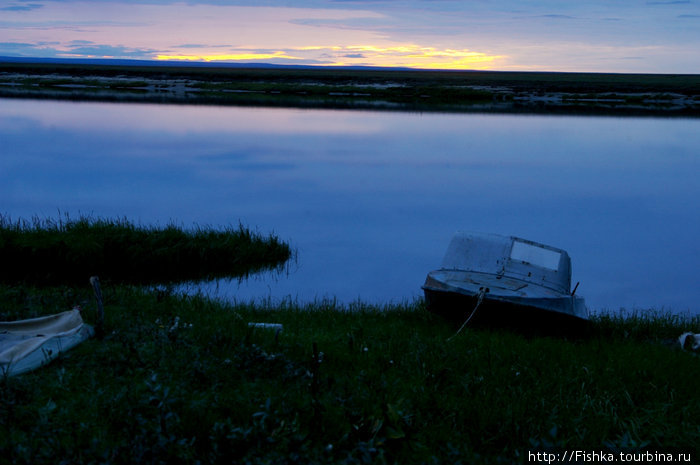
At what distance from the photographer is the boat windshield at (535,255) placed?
1185 centimetres

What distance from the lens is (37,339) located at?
7.36 meters

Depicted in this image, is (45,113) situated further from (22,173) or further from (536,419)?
(536,419)

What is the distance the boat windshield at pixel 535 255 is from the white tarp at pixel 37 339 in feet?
25.6

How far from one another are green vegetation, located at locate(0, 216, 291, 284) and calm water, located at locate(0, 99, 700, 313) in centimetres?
112

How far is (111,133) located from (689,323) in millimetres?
45542

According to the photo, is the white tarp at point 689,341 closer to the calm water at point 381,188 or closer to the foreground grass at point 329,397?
the foreground grass at point 329,397

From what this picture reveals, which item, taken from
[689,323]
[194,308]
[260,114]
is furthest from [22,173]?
[260,114]

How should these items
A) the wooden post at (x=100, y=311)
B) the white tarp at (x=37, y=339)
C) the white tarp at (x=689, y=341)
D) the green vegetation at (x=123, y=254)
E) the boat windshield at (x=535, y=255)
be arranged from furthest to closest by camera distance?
the green vegetation at (x=123, y=254) < the boat windshield at (x=535, y=255) < the white tarp at (x=689, y=341) < the wooden post at (x=100, y=311) < the white tarp at (x=37, y=339)

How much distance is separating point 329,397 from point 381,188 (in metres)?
24.9

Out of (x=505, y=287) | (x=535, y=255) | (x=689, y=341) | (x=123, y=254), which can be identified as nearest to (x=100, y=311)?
(x=505, y=287)

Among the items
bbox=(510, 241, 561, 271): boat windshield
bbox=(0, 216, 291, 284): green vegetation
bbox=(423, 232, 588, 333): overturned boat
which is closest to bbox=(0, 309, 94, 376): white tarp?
bbox=(423, 232, 588, 333): overturned boat

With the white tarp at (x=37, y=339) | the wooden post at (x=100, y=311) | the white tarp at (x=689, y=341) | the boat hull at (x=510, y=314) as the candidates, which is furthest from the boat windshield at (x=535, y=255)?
the white tarp at (x=37, y=339)

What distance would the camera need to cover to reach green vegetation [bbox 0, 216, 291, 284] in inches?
572

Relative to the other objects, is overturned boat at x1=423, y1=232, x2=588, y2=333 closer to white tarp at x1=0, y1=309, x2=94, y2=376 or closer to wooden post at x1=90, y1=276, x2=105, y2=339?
wooden post at x1=90, y1=276, x2=105, y2=339
